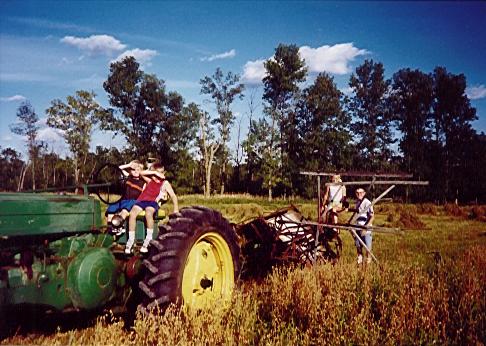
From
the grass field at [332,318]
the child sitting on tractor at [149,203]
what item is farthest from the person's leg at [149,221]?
the grass field at [332,318]

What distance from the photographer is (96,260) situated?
427 centimetres

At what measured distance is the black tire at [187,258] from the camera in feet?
13.9

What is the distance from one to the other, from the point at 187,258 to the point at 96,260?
3.10 feet

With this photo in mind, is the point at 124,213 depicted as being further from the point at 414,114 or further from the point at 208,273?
the point at 414,114

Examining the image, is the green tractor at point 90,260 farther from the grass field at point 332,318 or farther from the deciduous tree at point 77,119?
the deciduous tree at point 77,119

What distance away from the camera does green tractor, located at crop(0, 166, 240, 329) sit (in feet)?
12.4

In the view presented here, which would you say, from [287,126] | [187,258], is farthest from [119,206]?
[287,126]

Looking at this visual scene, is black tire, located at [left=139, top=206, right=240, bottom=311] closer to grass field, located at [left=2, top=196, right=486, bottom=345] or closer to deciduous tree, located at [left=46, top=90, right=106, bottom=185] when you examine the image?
grass field, located at [left=2, top=196, right=486, bottom=345]

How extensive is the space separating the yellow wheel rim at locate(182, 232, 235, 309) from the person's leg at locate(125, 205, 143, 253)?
29.3 inches

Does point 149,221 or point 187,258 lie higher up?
point 149,221

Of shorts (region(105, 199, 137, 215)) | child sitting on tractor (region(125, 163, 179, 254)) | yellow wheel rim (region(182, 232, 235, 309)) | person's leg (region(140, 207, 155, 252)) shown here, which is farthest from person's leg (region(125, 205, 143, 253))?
yellow wheel rim (region(182, 232, 235, 309))

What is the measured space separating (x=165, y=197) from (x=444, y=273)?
4.19 m

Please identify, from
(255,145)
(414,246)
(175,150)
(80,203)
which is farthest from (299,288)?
(175,150)

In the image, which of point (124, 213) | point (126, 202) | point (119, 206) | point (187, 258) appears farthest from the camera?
point (126, 202)
